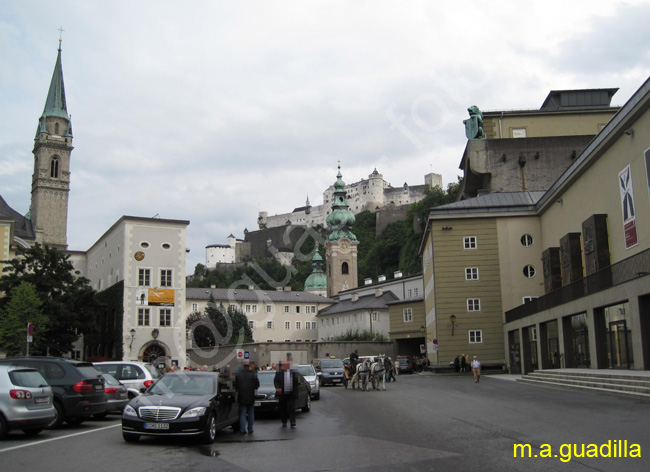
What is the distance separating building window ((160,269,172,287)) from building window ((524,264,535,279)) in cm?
2660

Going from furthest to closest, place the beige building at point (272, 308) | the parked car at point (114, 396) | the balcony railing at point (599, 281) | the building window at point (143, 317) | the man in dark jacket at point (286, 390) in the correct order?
the beige building at point (272, 308), the building window at point (143, 317), the balcony railing at point (599, 281), the parked car at point (114, 396), the man in dark jacket at point (286, 390)

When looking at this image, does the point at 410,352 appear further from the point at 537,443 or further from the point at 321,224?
the point at 321,224

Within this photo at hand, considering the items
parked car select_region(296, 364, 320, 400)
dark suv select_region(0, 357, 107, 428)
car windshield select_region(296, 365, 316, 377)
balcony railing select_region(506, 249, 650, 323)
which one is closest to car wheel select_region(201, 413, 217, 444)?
dark suv select_region(0, 357, 107, 428)

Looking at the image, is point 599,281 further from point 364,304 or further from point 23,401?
point 364,304

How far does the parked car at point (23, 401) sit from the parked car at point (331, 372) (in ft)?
84.8

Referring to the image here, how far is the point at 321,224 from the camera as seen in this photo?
190 metres

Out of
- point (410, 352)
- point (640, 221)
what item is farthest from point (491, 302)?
point (410, 352)

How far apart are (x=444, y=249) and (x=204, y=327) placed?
130ft

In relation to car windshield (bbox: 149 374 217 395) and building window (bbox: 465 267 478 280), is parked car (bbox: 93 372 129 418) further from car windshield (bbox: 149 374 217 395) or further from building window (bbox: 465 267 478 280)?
building window (bbox: 465 267 478 280)

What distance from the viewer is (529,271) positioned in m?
44.1

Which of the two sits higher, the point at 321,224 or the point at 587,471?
the point at 321,224

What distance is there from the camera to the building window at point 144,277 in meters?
51.1

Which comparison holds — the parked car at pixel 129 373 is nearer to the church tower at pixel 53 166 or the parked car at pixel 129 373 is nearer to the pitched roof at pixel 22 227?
the pitched roof at pixel 22 227

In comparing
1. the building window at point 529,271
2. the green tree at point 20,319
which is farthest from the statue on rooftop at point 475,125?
the green tree at point 20,319
